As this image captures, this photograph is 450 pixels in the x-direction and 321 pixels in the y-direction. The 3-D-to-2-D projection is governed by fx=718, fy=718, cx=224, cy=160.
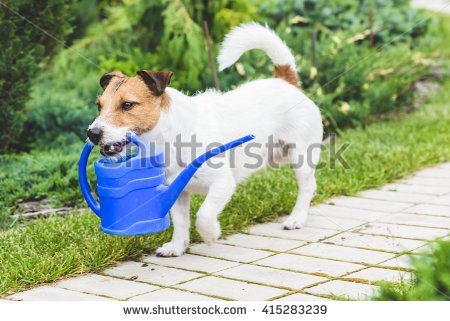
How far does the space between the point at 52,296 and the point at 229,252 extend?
3.96 feet

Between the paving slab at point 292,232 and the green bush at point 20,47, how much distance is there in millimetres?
2800

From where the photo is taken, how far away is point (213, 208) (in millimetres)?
4285

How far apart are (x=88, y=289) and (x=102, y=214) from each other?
1.75 ft

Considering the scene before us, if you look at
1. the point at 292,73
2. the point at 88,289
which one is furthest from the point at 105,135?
the point at 292,73

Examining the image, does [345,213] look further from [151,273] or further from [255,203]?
[151,273]

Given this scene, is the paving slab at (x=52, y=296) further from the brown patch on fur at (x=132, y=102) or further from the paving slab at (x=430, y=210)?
the paving slab at (x=430, y=210)

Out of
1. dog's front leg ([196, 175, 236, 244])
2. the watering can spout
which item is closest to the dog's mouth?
Answer: the watering can spout

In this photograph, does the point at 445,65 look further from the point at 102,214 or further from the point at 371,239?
the point at 102,214

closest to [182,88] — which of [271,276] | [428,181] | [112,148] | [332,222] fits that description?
[428,181]

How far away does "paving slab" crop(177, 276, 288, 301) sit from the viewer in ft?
11.8

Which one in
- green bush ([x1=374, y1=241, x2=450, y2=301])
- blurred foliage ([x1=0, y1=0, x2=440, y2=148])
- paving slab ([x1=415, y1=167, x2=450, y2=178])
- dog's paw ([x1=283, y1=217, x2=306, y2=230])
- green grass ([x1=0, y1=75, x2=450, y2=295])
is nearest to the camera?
green bush ([x1=374, y1=241, x2=450, y2=301])

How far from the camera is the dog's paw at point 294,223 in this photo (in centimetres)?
497

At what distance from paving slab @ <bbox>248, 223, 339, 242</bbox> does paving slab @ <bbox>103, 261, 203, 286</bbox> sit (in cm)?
93

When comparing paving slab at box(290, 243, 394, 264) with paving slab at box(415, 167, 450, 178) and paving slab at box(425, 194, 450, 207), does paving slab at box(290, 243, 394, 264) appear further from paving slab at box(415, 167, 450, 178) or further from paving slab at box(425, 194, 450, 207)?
paving slab at box(415, 167, 450, 178)
